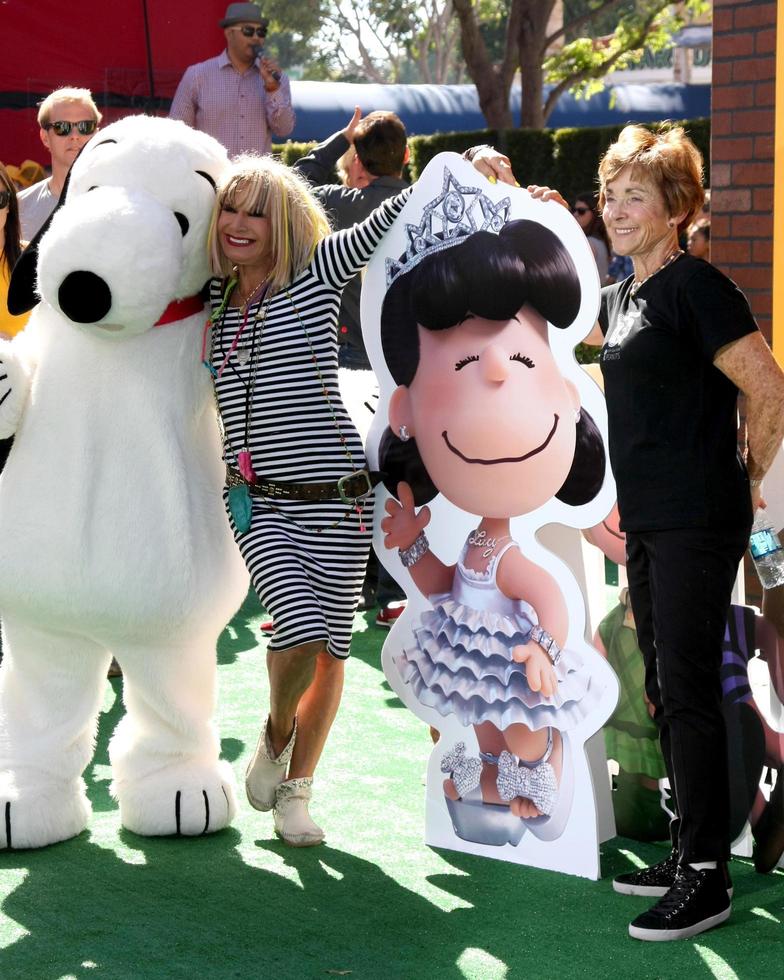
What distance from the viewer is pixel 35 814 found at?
3.86 m

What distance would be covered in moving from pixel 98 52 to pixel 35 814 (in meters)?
7.30

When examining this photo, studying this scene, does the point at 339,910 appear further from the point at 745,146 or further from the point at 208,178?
the point at 745,146

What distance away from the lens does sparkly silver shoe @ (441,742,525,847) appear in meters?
3.86

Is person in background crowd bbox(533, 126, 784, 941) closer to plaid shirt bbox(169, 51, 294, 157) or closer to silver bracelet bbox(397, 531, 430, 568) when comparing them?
silver bracelet bbox(397, 531, 430, 568)

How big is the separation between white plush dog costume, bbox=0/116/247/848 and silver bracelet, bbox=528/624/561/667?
2.74ft

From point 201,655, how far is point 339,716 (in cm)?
126

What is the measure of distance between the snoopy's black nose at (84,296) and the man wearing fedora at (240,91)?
15.5ft

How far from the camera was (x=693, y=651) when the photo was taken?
3301mm

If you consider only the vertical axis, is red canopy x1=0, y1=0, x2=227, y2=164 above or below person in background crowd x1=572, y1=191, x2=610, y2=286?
above

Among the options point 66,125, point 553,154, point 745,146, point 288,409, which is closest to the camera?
point 288,409

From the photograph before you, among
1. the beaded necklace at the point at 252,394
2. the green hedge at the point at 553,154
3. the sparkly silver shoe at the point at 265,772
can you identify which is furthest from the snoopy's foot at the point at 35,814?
the green hedge at the point at 553,154

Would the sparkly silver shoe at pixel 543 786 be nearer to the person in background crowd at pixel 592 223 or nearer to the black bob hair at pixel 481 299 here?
the black bob hair at pixel 481 299

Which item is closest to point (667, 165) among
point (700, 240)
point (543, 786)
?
point (543, 786)

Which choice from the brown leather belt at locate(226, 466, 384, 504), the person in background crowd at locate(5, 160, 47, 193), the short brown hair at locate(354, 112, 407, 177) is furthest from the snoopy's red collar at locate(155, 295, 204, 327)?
the person in background crowd at locate(5, 160, 47, 193)
